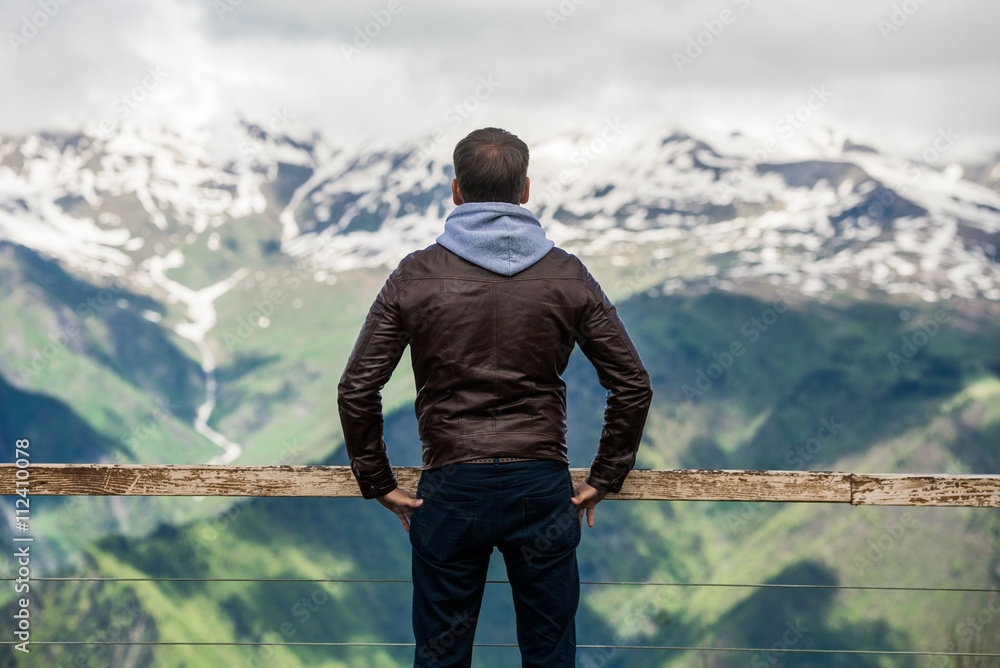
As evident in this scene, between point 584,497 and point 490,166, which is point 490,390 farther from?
point 490,166

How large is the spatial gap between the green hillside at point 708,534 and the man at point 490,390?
6644 centimetres

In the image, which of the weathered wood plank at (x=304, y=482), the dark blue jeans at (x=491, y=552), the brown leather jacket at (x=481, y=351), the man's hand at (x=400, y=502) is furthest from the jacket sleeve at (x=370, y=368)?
the weathered wood plank at (x=304, y=482)

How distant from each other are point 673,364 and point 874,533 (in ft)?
153

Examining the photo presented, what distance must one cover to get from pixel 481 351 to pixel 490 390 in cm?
13

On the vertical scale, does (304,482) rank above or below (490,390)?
below

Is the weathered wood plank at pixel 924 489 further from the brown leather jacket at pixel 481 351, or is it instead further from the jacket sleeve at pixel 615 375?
the brown leather jacket at pixel 481 351

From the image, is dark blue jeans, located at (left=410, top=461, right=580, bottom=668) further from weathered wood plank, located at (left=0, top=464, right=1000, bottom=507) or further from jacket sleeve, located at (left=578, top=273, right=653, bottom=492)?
weathered wood plank, located at (left=0, top=464, right=1000, bottom=507)

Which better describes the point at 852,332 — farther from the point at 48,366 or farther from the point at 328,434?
the point at 48,366

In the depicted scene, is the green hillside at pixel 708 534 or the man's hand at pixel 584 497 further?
the green hillside at pixel 708 534

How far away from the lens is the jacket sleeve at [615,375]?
284 centimetres

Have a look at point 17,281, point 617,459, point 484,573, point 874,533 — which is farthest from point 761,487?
point 17,281

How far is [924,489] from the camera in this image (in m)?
3.63

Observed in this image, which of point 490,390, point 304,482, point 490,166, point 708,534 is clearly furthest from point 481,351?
point 708,534

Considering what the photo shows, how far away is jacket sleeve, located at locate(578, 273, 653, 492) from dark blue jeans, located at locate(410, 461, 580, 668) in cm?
20
